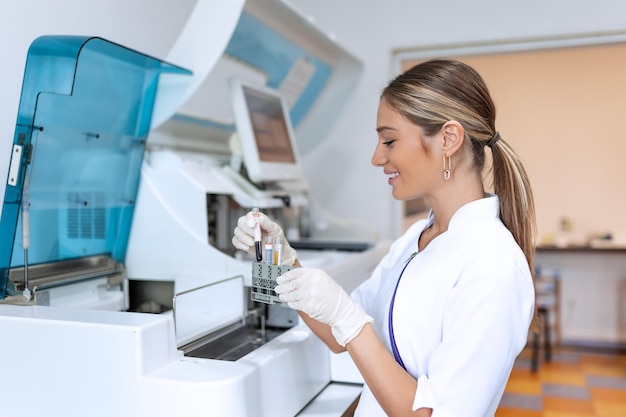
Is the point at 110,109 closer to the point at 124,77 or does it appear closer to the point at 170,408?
the point at 124,77

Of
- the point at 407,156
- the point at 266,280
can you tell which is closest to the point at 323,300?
the point at 266,280

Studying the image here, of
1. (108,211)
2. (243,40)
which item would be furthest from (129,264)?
(243,40)

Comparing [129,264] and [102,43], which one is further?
[129,264]

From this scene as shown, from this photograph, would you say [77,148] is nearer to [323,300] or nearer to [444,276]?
[323,300]

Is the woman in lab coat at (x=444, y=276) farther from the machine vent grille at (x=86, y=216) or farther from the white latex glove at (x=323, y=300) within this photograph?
the machine vent grille at (x=86, y=216)

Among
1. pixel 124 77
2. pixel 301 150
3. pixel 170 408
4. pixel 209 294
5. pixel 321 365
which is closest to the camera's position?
pixel 170 408

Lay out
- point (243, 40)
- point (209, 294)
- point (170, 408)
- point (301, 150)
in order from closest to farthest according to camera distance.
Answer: point (170, 408) < point (209, 294) < point (243, 40) < point (301, 150)

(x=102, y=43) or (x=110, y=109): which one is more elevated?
(x=102, y=43)

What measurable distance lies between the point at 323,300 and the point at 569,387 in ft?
11.2

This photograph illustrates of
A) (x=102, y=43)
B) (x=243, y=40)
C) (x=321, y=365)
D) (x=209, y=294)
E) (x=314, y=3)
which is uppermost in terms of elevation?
(x=314, y=3)

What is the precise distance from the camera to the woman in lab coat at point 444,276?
1.06 m

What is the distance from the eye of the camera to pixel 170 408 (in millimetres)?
1068

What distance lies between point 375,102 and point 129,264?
1734mm

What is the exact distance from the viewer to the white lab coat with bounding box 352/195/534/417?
1.05 meters
